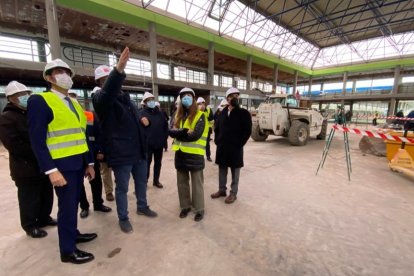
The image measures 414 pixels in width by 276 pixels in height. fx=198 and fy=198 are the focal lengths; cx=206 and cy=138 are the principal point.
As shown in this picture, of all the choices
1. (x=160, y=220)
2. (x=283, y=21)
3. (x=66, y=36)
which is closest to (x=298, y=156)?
(x=160, y=220)

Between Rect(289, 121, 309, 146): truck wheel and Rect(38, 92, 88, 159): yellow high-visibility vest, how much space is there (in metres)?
6.78

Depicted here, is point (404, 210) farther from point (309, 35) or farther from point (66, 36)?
point (309, 35)

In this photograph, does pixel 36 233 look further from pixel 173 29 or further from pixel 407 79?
pixel 407 79

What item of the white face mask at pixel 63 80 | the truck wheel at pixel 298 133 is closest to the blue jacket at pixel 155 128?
the white face mask at pixel 63 80

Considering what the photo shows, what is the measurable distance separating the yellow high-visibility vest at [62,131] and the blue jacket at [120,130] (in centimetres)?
28

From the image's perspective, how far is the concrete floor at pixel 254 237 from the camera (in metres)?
1.66

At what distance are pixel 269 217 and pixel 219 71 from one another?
20225 millimetres

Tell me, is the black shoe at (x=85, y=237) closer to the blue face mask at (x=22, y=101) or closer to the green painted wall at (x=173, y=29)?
the blue face mask at (x=22, y=101)

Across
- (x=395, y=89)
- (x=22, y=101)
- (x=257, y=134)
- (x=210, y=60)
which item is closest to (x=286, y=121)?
(x=257, y=134)

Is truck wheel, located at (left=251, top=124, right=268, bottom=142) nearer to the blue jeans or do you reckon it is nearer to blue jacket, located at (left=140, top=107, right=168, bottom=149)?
blue jacket, located at (left=140, top=107, right=168, bottom=149)

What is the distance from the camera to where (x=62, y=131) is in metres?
1.56

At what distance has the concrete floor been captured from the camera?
1.66m

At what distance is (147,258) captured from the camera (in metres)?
1.75

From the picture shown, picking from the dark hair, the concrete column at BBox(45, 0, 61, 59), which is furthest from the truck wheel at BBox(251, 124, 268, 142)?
the concrete column at BBox(45, 0, 61, 59)
